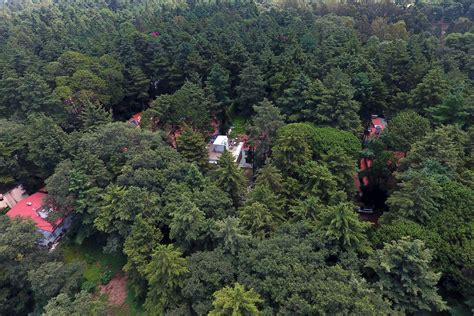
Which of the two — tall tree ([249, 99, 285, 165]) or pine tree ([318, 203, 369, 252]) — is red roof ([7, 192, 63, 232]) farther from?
pine tree ([318, 203, 369, 252])

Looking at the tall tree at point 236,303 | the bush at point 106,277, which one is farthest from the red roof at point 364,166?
the bush at point 106,277

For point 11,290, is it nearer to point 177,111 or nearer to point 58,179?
point 58,179

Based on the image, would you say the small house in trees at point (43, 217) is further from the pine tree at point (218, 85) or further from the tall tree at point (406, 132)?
the tall tree at point (406, 132)

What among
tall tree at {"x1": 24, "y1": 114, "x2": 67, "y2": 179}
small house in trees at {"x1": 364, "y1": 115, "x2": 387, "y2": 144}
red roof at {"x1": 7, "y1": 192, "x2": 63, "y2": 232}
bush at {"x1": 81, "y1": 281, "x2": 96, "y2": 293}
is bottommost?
bush at {"x1": 81, "y1": 281, "x2": 96, "y2": 293}

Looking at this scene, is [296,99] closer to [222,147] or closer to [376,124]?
[222,147]

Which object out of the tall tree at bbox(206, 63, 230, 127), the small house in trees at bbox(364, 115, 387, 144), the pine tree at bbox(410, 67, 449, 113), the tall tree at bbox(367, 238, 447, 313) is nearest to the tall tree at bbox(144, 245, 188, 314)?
the tall tree at bbox(367, 238, 447, 313)

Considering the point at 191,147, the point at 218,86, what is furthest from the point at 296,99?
the point at 191,147

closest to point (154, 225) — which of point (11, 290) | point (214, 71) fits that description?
point (11, 290)
